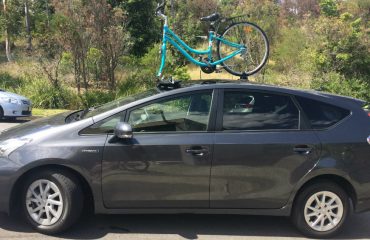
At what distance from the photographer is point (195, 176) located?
4.49 m

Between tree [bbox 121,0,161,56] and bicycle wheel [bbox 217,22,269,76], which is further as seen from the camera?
tree [bbox 121,0,161,56]

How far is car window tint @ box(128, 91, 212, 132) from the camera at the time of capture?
4.60 metres

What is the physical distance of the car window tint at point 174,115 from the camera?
15.1ft

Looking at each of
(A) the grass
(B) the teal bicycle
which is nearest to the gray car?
(B) the teal bicycle

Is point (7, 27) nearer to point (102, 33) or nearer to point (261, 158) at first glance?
point (102, 33)

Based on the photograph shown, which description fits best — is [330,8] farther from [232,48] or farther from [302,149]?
[302,149]

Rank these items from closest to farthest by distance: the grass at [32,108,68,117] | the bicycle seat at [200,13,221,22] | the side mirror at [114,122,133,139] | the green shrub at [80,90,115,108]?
the side mirror at [114,122,133,139], the bicycle seat at [200,13,221,22], the grass at [32,108,68,117], the green shrub at [80,90,115,108]

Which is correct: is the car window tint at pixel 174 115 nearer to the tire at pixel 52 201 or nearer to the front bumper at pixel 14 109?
the tire at pixel 52 201

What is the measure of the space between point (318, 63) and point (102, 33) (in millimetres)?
9751

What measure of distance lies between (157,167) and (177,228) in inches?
30.3

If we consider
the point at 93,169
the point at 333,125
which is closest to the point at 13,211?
the point at 93,169

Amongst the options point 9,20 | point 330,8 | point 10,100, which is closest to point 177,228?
point 10,100

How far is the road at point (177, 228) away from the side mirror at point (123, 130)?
100cm

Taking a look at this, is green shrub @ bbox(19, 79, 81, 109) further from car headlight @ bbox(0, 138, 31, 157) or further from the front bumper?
car headlight @ bbox(0, 138, 31, 157)
